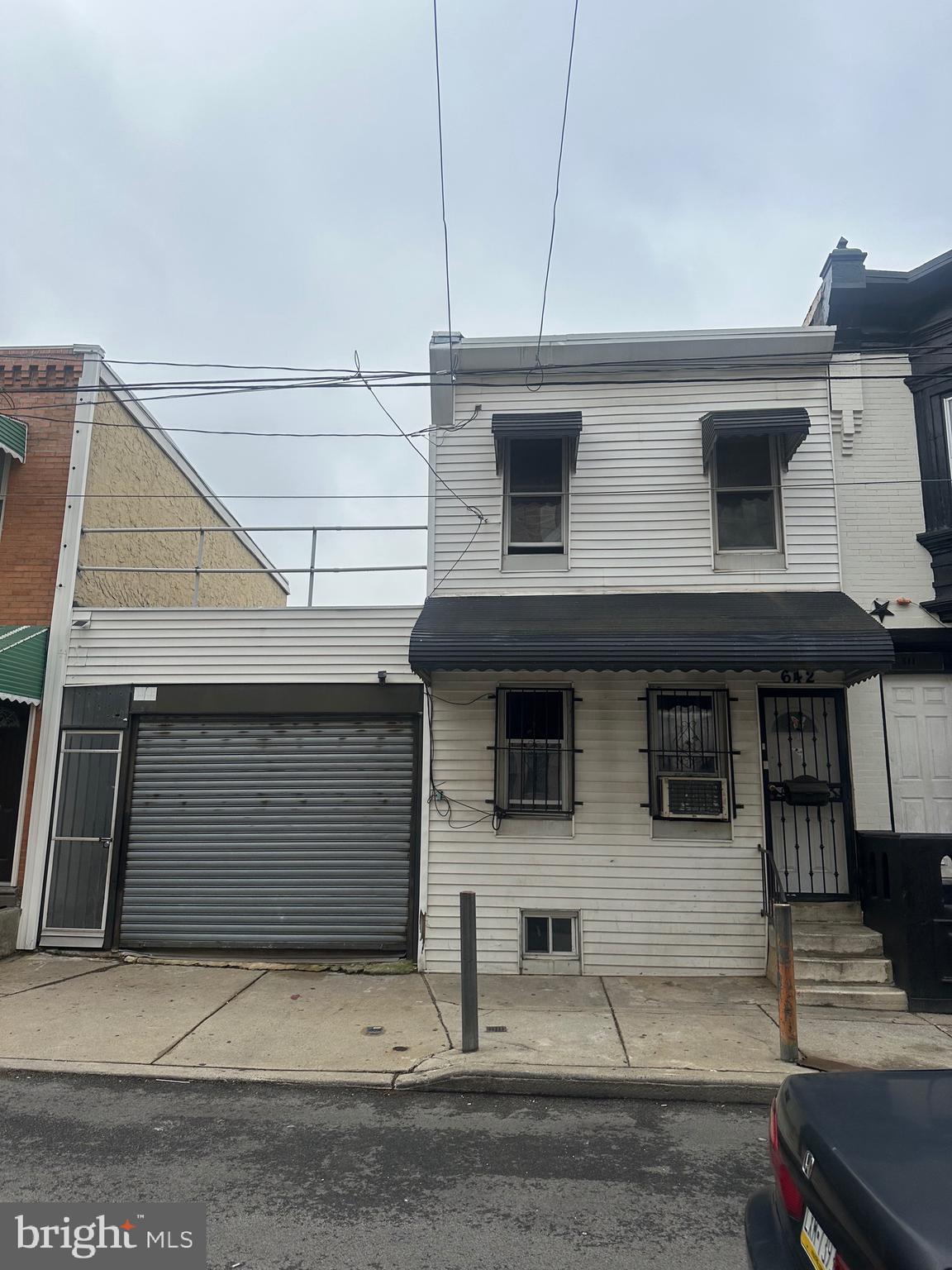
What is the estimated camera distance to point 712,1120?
4914mm

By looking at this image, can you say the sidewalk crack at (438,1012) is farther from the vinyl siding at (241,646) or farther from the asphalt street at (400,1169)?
the vinyl siding at (241,646)

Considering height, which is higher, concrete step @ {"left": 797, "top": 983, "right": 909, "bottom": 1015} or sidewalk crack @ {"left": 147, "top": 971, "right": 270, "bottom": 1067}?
concrete step @ {"left": 797, "top": 983, "right": 909, "bottom": 1015}

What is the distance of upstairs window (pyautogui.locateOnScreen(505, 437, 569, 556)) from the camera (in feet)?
30.1

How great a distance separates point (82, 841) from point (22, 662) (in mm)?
2213

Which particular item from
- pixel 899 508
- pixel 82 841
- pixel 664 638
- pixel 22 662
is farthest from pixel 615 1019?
pixel 22 662

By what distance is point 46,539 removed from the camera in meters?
9.60

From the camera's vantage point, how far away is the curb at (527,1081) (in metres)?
5.24

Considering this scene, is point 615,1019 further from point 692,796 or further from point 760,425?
point 760,425

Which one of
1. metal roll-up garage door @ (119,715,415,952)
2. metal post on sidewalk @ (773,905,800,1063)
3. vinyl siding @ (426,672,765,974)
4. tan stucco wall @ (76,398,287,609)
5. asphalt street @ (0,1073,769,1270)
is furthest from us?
tan stucco wall @ (76,398,287,609)

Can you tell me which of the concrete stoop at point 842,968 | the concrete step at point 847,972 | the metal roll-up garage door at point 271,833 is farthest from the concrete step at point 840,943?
the metal roll-up garage door at point 271,833

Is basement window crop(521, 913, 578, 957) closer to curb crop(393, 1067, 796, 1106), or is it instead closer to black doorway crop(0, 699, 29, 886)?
curb crop(393, 1067, 796, 1106)

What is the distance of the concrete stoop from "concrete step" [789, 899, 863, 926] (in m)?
0.08

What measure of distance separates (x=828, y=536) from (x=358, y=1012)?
7161mm

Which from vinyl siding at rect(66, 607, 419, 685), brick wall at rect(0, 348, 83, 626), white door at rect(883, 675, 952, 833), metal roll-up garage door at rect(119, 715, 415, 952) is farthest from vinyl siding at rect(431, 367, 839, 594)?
brick wall at rect(0, 348, 83, 626)
